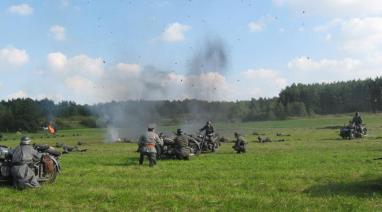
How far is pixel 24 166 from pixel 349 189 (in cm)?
1002

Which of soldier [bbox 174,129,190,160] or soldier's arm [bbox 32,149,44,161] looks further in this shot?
soldier [bbox 174,129,190,160]

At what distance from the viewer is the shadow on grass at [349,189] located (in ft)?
46.6

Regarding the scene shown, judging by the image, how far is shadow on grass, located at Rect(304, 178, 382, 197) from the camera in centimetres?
1420

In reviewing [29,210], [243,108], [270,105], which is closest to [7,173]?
[29,210]

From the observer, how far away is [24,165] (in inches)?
687

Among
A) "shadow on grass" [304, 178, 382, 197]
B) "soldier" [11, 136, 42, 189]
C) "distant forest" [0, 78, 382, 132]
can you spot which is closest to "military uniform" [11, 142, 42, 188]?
"soldier" [11, 136, 42, 189]

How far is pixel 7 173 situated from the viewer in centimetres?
1794

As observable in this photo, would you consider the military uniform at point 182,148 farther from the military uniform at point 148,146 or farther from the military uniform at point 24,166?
the military uniform at point 24,166

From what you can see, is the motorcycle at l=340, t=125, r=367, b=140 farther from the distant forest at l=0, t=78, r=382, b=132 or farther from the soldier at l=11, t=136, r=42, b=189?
the soldier at l=11, t=136, r=42, b=189

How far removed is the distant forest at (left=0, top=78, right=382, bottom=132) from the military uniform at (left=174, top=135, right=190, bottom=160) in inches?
1429

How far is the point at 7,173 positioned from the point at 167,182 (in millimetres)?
5370

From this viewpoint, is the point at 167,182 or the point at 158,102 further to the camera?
the point at 158,102

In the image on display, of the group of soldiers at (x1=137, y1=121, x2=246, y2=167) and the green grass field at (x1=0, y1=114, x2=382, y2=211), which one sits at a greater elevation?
the group of soldiers at (x1=137, y1=121, x2=246, y2=167)

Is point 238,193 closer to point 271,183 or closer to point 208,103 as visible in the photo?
point 271,183
